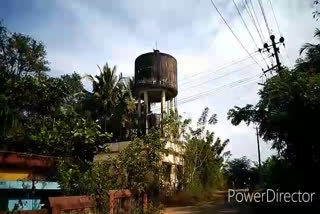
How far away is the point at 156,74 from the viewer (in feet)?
75.7

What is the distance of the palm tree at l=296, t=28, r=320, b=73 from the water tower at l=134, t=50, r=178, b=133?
927 cm

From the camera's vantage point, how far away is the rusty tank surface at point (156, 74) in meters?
23.0

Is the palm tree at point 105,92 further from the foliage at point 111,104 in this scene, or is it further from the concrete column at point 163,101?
the concrete column at point 163,101

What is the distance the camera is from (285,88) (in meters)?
13.5

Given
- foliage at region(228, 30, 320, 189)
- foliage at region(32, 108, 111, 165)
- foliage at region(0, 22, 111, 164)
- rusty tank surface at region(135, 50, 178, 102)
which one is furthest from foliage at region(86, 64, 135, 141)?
foliage at region(32, 108, 111, 165)

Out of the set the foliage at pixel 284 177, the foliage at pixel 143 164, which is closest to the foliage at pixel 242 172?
the foliage at pixel 284 177

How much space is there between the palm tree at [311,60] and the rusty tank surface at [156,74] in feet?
31.6

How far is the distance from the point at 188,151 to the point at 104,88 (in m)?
9.77

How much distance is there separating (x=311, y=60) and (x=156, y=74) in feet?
35.2

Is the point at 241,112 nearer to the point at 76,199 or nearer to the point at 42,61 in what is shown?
the point at 76,199

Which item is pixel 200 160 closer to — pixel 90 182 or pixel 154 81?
pixel 154 81

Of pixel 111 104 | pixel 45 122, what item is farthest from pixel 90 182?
pixel 111 104

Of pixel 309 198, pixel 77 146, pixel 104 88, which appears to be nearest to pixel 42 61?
pixel 104 88

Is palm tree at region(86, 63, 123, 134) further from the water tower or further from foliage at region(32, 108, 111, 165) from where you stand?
foliage at region(32, 108, 111, 165)
